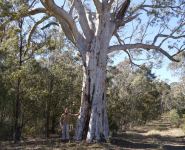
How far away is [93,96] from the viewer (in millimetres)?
17094

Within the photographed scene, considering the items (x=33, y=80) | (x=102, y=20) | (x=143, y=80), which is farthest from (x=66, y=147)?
(x=143, y=80)

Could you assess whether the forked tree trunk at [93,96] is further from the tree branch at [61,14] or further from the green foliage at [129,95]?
the green foliage at [129,95]

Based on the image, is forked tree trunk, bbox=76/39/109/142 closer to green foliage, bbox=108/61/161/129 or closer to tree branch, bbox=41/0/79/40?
tree branch, bbox=41/0/79/40

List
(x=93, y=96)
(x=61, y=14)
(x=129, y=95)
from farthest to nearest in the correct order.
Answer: (x=129, y=95), (x=93, y=96), (x=61, y=14)

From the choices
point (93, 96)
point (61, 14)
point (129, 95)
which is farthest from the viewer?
point (129, 95)

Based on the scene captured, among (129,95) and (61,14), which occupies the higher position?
(129,95)

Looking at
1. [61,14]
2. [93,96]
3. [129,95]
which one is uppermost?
[129,95]

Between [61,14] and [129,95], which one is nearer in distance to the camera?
[61,14]

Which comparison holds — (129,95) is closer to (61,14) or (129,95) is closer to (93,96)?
(93,96)

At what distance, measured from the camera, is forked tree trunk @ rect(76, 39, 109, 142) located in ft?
55.3

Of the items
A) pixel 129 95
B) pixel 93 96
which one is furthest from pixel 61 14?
pixel 129 95

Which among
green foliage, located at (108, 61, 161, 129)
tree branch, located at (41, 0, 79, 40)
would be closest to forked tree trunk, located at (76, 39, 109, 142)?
tree branch, located at (41, 0, 79, 40)

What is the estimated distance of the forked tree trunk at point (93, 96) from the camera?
16.8 meters

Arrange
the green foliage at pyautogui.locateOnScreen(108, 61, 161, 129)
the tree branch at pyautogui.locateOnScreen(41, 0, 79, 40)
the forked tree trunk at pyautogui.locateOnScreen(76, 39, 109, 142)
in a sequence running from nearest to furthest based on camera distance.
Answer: the tree branch at pyautogui.locateOnScreen(41, 0, 79, 40)
the forked tree trunk at pyautogui.locateOnScreen(76, 39, 109, 142)
the green foliage at pyautogui.locateOnScreen(108, 61, 161, 129)
